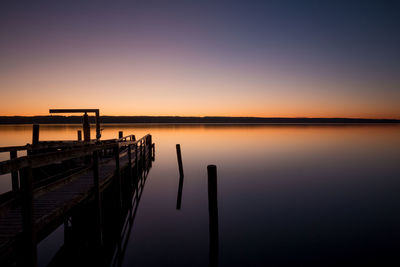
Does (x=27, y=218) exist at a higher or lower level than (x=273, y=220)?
higher

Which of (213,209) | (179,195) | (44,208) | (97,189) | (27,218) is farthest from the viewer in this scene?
(179,195)

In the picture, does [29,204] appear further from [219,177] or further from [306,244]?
A: [219,177]

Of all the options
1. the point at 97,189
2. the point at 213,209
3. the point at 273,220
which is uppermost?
the point at 97,189

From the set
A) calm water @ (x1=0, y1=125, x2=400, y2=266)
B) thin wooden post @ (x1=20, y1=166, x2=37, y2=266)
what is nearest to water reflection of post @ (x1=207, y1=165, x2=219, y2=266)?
calm water @ (x1=0, y1=125, x2=400, y2=266)

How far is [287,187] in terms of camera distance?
1808 cm

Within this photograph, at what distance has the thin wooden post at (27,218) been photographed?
3.43 metres

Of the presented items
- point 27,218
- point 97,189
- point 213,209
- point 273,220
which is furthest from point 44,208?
point 273,220

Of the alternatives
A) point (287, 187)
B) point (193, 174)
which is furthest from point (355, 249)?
point (193, 174)

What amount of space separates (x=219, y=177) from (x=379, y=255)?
44.2 feet

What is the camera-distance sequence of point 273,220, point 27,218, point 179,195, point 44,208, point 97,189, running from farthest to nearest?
1. point 179,195
2. point 273,220
3. point 97,189
4. point 44,208
5. point 27,218

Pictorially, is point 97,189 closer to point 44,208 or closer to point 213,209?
point 44,208

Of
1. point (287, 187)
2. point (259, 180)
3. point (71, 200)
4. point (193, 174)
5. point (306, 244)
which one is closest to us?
point (71, 200)

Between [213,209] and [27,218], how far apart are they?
5.36 m

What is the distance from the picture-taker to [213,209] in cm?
773
